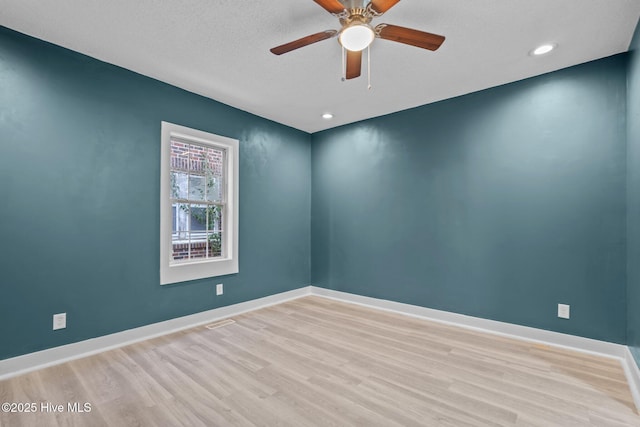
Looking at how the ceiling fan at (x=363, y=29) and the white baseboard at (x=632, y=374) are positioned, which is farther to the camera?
the white baseboard at (x=632, y=374)

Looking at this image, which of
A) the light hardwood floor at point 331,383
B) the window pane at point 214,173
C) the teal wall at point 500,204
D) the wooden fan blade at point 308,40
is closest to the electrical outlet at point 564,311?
the teal wall at point 500,204

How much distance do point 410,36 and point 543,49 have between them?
4.87 ft

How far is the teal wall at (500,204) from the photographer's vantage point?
2754mm

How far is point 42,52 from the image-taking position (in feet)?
8.34

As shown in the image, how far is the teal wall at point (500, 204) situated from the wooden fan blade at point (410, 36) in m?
1.77

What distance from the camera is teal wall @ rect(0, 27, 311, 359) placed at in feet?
7.89

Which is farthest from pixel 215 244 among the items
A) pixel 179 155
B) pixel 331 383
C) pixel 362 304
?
pixel 331 383

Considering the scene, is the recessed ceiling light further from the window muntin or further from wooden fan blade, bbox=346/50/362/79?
the window muntin

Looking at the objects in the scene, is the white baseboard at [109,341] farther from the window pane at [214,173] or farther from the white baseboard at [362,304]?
the window pane at [214,173]

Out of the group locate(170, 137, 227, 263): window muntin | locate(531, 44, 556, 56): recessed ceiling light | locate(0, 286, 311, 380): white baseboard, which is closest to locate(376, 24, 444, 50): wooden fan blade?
locate(531, 44, 556, 56): recessed ceiling light

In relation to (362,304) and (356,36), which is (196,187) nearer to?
(356,36)

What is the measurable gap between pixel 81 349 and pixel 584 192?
483cm

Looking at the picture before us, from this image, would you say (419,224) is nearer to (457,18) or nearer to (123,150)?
(457,18)

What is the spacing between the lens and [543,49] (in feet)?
8.54
